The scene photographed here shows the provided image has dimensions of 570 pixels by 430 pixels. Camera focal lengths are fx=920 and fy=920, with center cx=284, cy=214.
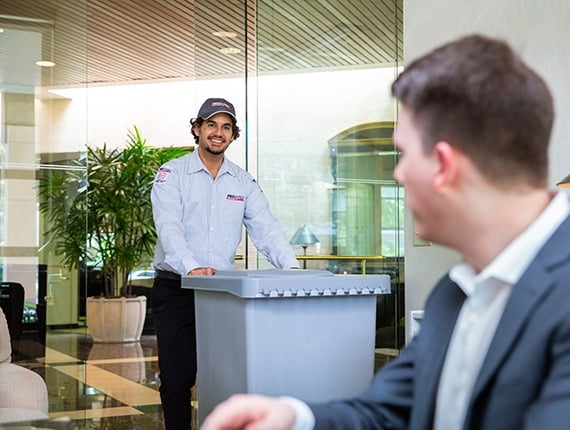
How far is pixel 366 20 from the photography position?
5.24 meters

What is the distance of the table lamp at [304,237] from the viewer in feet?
17.1

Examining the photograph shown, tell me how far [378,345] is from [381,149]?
1090mm

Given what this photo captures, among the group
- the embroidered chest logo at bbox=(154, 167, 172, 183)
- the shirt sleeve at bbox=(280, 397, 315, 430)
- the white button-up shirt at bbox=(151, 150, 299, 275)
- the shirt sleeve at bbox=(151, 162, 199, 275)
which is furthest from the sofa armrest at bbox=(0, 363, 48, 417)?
the shirt sleeve at bbox=(280, 397, 315, 430)

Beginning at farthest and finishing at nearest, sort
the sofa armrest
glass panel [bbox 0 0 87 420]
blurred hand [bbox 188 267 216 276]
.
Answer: glass panel [bbox 0 0 87 420], blurred hand [bbox 188 267 216 276], the sofa armrest

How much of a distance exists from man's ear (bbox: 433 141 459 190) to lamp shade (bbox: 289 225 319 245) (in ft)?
14.0

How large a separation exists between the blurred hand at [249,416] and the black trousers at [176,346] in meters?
3.32

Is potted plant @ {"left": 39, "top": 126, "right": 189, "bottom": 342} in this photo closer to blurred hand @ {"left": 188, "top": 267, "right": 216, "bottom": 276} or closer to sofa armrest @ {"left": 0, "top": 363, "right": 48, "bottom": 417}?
blurred hand @ {"left": 188, "top": 267, "right": 216, "bottom": 276}

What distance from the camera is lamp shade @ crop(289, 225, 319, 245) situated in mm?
5199

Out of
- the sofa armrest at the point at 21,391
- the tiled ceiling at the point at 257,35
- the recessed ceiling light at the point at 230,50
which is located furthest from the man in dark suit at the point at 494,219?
the recessed ceiling light at the point at 230,50

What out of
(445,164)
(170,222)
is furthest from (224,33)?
(445,164)

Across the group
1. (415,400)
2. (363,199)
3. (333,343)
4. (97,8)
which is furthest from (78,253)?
(415,400)

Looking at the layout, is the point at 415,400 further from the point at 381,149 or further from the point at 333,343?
the point at 381,149

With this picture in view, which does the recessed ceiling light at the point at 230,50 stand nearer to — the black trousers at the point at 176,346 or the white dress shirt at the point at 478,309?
the black trousers at the point at 176,346

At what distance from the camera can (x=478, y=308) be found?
100 cm
